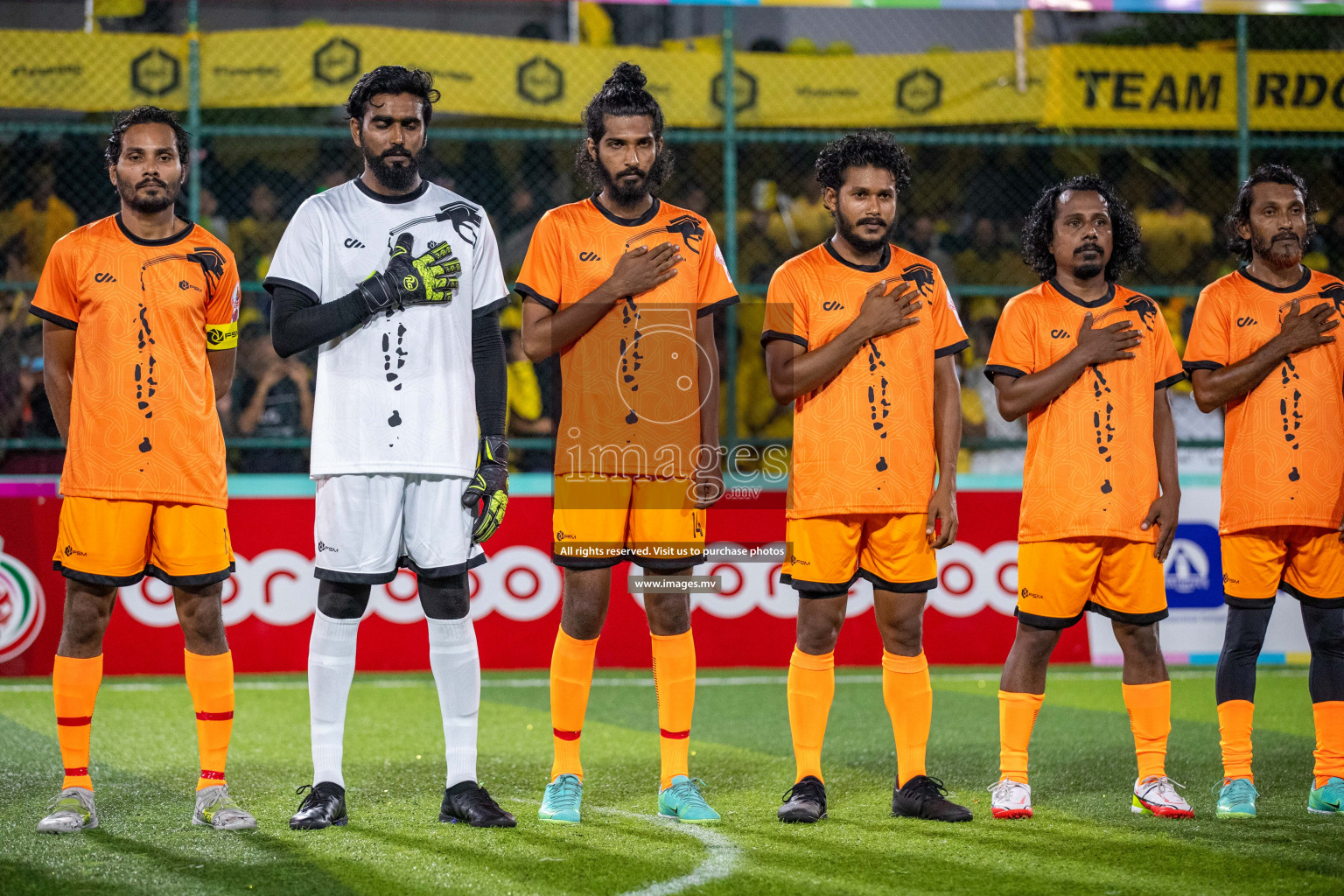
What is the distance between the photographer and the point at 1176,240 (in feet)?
37.1

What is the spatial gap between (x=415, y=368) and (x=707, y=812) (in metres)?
1.82

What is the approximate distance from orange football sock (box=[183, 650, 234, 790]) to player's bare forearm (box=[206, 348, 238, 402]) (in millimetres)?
949

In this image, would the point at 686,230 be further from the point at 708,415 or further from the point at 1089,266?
the point at 1089,266

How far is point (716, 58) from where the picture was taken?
32.9 feet

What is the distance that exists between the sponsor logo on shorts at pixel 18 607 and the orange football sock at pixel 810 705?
533 cm

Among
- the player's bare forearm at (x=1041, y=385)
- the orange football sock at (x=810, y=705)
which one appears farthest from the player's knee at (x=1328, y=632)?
the orange football sock at (x=810, y=705)

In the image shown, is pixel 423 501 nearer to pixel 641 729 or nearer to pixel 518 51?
pixel 641 729

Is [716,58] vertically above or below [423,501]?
above

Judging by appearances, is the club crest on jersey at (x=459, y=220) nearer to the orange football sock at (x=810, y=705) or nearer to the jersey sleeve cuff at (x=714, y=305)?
the jersey sleeve cuff at (x=714, y=305)

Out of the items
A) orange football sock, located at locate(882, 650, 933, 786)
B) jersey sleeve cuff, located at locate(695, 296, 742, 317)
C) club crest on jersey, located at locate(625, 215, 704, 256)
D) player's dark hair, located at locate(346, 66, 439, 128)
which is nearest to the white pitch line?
orange football sock, located at locate(882, 650, 933, 786)

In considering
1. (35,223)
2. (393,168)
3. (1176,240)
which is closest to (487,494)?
(393,168)

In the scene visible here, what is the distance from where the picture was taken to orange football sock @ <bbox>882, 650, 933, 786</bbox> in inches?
189

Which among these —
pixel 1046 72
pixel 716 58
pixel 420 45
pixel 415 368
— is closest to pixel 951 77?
pixel 1046 72

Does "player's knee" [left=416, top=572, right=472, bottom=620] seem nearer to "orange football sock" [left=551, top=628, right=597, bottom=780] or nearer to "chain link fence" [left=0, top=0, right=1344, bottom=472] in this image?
"orange football sock" [left=551, top=628, right=597, bottom=780]
